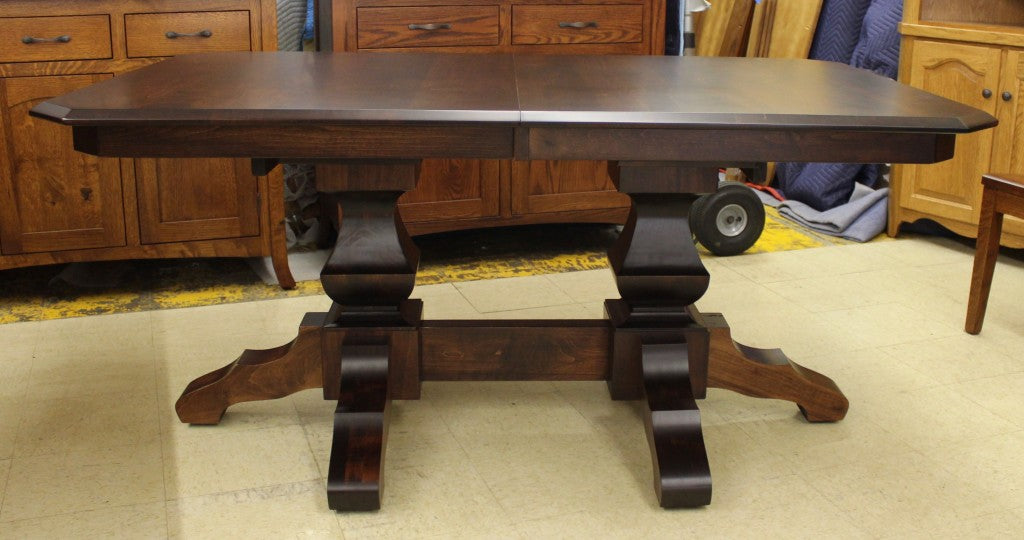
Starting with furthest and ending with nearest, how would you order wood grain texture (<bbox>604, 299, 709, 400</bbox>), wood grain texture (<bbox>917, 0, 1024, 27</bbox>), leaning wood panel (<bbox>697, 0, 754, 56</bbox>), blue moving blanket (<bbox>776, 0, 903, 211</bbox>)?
leaning wood panel (<bbox>697, 0, 754, 56</bbox>), blue moving blanket (<bbox>776, 0, 903, 211</bbox>), wood grain texture (<bbox>917, 0, 1024, 27</bbox>), wood grain texture (<bbox>604, 299, 709, 400</bbox>)

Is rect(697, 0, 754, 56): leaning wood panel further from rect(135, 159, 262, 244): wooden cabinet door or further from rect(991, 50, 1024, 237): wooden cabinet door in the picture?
rect(135, 159, 262, 244): wooden cabinet door

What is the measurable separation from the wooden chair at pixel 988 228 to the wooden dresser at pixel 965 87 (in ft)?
2.12

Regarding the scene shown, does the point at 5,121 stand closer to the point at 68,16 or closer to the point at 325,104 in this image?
the point at 68,16

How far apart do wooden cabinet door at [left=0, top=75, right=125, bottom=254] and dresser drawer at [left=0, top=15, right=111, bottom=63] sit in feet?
0.21

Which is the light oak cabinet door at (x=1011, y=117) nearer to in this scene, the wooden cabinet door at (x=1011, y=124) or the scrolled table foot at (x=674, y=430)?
the wooden cabinet door at (x=1011, y=124)

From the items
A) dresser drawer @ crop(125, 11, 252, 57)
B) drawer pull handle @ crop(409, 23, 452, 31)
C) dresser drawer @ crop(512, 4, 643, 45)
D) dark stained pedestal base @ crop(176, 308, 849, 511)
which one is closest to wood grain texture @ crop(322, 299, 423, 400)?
dark stained pedestal base @ crop(176, 308, 849, 511)

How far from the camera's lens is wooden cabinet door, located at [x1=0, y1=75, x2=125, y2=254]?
2.92m

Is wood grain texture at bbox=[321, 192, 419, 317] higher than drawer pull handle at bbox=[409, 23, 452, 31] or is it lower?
lower

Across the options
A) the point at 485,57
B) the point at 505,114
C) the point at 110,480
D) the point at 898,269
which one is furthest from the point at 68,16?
the point at 898,269

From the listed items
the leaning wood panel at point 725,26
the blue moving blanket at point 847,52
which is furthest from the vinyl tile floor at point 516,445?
the leaning wood panel at point 725,26

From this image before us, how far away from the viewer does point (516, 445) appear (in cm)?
222

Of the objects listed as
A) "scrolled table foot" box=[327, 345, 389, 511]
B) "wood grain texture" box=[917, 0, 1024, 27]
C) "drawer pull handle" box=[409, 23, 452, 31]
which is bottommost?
"scrolled table foot" box=[327, 345, 389, 511]

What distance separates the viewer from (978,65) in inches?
135

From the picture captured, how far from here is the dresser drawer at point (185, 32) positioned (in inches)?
115
